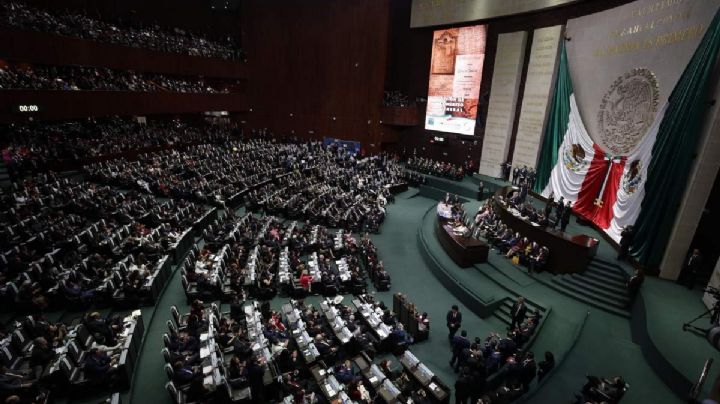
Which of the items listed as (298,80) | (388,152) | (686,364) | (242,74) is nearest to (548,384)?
(686,364)

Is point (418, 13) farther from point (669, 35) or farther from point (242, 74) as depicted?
point (669, 35)

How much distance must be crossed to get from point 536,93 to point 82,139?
1066 inches

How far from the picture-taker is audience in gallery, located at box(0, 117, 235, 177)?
711 inches

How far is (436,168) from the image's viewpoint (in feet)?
85.6

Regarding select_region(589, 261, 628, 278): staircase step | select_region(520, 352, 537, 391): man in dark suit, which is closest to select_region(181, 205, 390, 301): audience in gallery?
select_region(520, 352, 537, 391): man in dark suit

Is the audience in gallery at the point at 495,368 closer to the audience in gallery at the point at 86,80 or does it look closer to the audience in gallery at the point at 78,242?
the audience in gallery at the point at 78,242

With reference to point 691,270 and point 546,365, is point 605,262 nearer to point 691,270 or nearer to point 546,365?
point 691,270

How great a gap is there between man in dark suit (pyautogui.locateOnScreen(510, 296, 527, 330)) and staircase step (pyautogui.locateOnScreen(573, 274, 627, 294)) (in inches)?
127

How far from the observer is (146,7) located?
29.6m

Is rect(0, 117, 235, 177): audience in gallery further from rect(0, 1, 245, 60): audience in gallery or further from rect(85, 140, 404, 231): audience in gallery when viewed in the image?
rect(0, 1, 245, 60): audience in gallery

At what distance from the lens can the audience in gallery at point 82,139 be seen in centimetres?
1806

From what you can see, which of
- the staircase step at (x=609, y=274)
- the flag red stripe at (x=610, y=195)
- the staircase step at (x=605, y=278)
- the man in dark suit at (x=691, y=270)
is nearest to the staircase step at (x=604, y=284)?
the staircase step at (x=605, y=278)

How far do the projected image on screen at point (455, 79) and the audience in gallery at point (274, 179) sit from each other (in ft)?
17.7

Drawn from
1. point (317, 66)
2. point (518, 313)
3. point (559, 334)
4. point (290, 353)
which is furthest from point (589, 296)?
point (317, 66)
